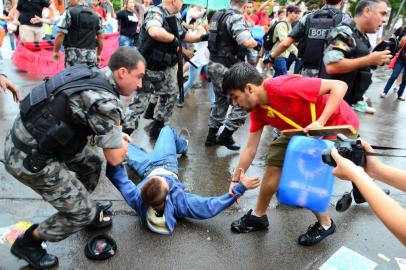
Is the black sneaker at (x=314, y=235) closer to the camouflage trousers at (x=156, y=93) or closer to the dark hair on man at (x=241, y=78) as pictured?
the dark hair on man at (x=241, y=78)

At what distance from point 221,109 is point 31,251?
108 inches

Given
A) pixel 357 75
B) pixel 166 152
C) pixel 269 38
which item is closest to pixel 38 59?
pixel 269 38

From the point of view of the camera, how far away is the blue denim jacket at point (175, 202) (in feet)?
9.07

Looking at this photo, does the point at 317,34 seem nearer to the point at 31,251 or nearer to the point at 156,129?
the point at 156,129

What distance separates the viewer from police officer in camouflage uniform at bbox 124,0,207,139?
408 centimetres

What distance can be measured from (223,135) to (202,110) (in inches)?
59.5

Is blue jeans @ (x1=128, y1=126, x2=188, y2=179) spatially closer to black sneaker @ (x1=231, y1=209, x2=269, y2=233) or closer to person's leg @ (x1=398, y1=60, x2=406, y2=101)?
black sneaker @ (x1=231, y1=209, x2=269, y2=233)

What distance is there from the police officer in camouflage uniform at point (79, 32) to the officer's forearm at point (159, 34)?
4.35 ft

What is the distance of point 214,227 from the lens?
302cm

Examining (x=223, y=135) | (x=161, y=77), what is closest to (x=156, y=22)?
(x=161, y=77)

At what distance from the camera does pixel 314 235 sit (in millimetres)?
2822

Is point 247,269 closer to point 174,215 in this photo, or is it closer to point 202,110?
point 174,215

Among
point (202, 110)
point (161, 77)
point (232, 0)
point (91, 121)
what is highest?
point (232, 0)

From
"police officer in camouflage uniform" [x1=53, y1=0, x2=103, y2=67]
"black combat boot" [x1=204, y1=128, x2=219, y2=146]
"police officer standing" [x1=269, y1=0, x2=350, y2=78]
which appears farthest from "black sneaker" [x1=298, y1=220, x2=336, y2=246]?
"police officer in camouflage uniform" [x1=53, y1=0, x2=103, y2=67]
